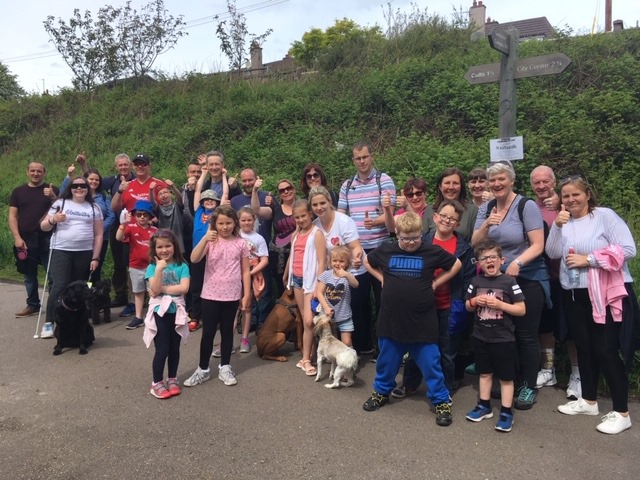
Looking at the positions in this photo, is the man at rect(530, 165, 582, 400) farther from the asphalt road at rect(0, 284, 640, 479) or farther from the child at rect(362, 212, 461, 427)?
the child at rect(362, 212, 461, 427)

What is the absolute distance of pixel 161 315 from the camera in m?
4.48

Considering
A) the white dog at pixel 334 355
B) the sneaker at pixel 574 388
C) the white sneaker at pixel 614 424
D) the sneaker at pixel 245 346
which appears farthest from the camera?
the sneaker at pixel 245 346

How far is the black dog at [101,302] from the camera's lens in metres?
6.09

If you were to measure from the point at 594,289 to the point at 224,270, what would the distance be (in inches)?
124

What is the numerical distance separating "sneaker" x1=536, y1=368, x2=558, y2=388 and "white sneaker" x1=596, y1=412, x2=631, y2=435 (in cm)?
74

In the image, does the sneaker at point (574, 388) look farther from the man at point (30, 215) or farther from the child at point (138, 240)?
the man at point (30, 215)

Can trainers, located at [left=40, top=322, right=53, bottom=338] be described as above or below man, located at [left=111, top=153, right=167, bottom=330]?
below

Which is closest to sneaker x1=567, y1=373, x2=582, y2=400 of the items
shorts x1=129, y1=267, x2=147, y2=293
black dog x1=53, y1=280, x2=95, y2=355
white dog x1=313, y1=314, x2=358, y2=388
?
white dog x1=313, y1=314, x2=358, y2=388

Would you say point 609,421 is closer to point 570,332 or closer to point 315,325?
point 570,332

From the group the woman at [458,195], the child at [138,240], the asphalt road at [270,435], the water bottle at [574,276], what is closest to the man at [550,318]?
the asphalt road at [270,435]

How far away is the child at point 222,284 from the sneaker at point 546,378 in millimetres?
2756

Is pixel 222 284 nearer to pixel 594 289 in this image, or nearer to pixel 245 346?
pixel 245 346

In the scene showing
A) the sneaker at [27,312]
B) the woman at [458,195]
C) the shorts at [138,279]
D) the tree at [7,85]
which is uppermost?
the tree at [7,85]

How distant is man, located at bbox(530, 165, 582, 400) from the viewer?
430 cm
